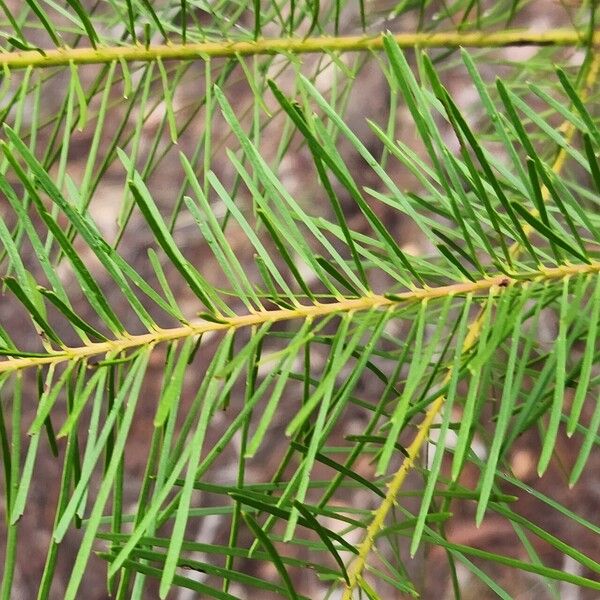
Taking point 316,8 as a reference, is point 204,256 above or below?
above

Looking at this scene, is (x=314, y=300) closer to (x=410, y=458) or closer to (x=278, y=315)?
(x=278, y=315)

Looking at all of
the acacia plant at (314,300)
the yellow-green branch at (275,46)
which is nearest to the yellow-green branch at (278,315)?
the acacia plant at (314,300)

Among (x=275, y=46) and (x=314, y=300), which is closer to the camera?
(x=314, y=300)

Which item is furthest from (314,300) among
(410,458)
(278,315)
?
(410,458)

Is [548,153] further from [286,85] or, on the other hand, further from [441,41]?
[286,85]

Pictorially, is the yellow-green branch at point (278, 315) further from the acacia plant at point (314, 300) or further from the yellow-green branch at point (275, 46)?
the yellow-green branch at point (275, 46)

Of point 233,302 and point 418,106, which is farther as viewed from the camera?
point 233,302

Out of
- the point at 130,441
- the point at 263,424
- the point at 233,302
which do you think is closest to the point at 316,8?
the point at 263,424
